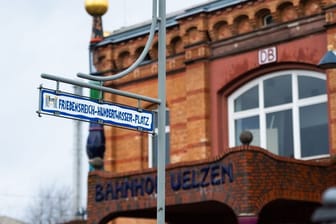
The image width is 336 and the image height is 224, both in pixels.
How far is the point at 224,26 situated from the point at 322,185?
5.98m

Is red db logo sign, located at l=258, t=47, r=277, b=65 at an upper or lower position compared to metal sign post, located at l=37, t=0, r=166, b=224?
upper

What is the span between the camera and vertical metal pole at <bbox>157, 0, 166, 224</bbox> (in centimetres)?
1059

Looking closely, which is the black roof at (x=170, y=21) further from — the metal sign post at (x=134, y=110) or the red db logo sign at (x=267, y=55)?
the metal sign post at (x=134, y=110)

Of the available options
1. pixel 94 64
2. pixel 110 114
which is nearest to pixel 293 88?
pixel 94 64

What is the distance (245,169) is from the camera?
1541cm

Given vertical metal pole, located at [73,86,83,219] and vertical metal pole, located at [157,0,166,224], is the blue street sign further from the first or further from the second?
vertical metal pole, located at [73,86,83,219]

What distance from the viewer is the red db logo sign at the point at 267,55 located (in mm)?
19516

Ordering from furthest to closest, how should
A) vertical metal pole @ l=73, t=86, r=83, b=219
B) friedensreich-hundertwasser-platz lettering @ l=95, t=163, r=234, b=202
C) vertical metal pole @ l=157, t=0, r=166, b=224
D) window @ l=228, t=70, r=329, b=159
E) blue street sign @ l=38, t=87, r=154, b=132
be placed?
vertical metal pole @ l=73, t=86, r=83, b=219 → window @ l=228, t=70, r=329, b=159 → friedensreich-hundertwasser-platz lettering @ l=95, t=163, r=234, b=202 → vertical metal pole @ l=157, t=0, r=166, b=224 → blue street sign @ l=38, t=87, r=154, b=132

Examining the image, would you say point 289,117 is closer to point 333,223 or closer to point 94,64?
point 94,64

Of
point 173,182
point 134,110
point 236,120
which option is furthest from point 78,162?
point 134,110

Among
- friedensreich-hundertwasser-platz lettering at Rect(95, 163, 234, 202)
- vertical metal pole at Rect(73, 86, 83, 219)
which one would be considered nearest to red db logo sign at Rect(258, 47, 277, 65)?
friedensreich-hundertwasser-platz lettering at Rect(95, 163, 234, 202)

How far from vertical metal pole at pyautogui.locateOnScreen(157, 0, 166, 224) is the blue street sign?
30 centimetres

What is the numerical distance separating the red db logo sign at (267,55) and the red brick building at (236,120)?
26 millimetres

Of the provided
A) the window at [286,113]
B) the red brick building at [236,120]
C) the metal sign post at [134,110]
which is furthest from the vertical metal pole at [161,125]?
the window at [286,113]
